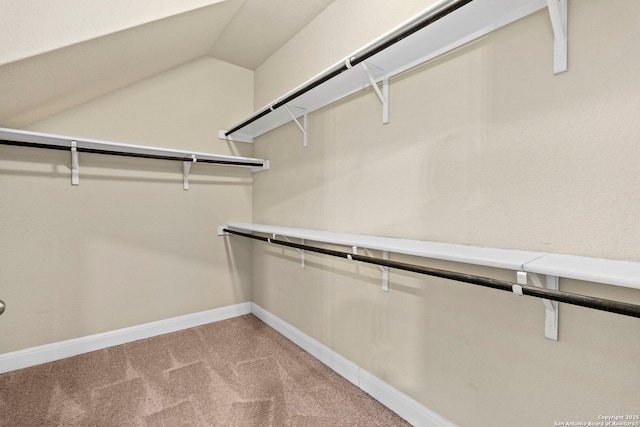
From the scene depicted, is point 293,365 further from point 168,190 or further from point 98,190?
point 98,190

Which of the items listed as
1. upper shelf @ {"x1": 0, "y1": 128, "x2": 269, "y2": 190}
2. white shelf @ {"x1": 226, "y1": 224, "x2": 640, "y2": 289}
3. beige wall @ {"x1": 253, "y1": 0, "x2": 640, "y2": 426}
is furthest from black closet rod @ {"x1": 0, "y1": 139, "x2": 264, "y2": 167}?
white shelf @ {"x1": 226, "y1": 224, "x2": 640, "y2": 289}

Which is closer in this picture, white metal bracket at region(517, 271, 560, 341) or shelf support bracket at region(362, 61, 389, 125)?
white metal bracket at region(517, 271, 560, 341)

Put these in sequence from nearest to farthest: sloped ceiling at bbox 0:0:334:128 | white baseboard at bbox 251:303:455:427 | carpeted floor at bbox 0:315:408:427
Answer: sloped ceiling at bbox 0:0:334:128
white baseboard at bbox 251:303:455:427
carpeted floor at bbox 0:315:408:427

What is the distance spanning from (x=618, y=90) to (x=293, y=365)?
2.15m

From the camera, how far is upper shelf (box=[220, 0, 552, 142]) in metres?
1.11

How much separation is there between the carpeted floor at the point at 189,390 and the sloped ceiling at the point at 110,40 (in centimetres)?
171

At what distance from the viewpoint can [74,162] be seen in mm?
2143

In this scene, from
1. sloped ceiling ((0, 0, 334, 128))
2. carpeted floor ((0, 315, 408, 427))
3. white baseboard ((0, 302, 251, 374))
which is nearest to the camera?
sloped ceiling ((0, 0, 334, 128))

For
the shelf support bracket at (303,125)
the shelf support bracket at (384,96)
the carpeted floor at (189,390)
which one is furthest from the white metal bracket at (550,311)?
the shelf support bracket at (303,125)

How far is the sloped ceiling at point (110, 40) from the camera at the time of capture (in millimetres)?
1212

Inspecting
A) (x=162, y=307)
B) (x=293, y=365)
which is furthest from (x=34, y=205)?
(x=293, y=365)

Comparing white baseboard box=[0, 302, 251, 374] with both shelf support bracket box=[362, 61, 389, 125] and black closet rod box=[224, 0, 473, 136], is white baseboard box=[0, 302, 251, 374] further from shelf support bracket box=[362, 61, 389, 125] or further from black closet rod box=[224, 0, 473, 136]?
shelf support bracket box=[362, 61, 389, 125]

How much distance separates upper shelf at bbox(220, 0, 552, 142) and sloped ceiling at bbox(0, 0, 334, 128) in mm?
678

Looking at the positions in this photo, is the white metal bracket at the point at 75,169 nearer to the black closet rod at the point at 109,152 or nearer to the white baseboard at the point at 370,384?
the black closet rod at the point at 109,152
